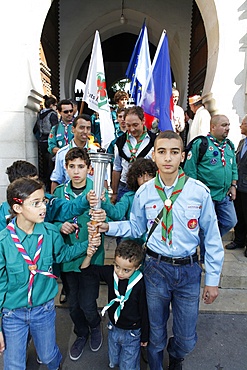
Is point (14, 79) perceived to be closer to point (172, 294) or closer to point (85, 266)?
point (85, 266)

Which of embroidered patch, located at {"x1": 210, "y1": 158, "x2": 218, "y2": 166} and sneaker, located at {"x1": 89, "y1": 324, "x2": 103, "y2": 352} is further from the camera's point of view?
embroidered patch, located at {"x1": 210, "y1": 158, "x2": 218, "y2": 166}

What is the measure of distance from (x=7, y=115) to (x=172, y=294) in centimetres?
399

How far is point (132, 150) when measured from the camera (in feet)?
10.9

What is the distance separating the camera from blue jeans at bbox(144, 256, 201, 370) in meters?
2.06

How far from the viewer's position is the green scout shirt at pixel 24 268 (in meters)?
1.93

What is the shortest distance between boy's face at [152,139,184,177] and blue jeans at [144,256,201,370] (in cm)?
66

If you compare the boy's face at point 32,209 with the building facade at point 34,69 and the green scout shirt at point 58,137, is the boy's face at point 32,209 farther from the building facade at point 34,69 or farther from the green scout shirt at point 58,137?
the building facade at point 34,69

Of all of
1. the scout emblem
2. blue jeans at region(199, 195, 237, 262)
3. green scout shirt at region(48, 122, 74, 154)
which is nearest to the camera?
the scout emblem

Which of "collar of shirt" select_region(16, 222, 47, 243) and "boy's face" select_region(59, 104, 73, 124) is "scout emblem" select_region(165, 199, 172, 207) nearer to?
"collar of shirt" select_region(16, 222, 47, 243)

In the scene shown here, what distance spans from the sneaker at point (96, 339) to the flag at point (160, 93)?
280 cm

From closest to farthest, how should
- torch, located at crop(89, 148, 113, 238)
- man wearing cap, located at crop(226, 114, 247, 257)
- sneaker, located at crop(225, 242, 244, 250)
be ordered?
torch, located at crop(89, 148, 113, 238) < man wearing cap, located at crop(226, 114, 247, 257) < sneaker, located at crop(225, 242, 244, 250)

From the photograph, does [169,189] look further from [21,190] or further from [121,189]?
[121,189]

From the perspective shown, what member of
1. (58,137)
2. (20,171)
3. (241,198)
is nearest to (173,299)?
(20,171)

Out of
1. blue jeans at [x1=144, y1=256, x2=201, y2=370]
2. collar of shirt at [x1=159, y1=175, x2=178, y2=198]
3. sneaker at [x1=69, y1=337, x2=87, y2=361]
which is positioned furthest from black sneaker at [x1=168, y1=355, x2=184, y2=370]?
collar of shirt at [x1=159, y1=175, x2=178, y2=198]
